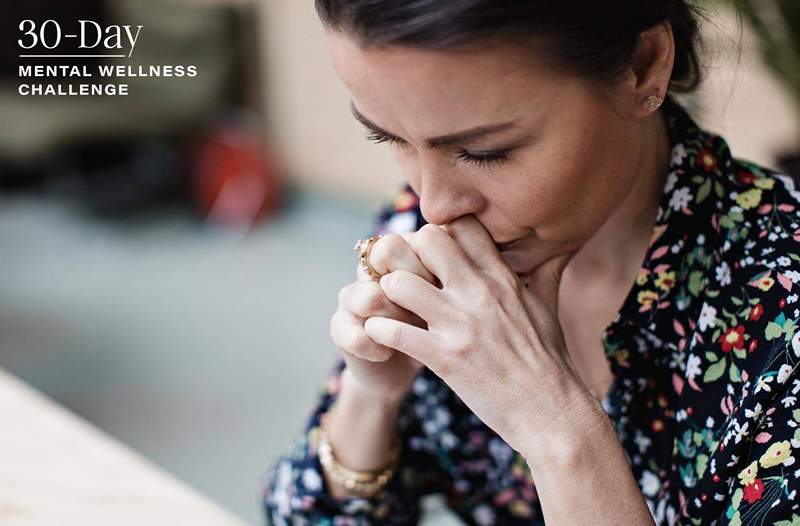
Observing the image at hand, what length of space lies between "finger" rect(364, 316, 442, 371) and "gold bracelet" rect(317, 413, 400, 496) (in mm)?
280

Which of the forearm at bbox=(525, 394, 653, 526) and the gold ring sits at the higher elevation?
the gold ring

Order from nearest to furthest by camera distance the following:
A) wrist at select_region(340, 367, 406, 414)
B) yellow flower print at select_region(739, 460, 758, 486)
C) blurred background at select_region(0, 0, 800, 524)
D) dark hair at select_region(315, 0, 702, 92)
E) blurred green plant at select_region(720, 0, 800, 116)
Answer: dark hair at select_region(315, 0, 702, 92) → yellow flower print at select_region(739, 460, 758, 486) → wrist at select_region(340, 367, 406, 414) → blurred green plant at select_region(720, 0, 800, 116) → blurred background at select_region(0, 0, 800, 524)

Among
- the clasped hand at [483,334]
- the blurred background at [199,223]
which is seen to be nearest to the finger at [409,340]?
the clasped hand at [483,334]

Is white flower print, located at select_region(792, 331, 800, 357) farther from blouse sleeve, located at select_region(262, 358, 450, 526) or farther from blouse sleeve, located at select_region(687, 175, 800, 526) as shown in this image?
blouse sleeve, located at select_region(262, 358, 450, 526)

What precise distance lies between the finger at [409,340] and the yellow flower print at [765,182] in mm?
397

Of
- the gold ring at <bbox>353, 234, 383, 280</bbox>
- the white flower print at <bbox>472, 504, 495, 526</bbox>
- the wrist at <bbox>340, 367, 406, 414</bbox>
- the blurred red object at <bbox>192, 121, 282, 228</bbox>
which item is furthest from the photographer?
the blurred red object at <bbox>192, 121, 282, 228</bbox>

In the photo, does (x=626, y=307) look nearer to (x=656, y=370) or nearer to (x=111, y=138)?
(x=656, y=370)

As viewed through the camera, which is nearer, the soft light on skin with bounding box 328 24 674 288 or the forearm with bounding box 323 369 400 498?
the soft light on skin with bounding box 328 24 674 288

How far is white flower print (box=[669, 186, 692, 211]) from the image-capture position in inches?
40.8

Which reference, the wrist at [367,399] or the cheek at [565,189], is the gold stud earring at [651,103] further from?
the wrist at [367,399]

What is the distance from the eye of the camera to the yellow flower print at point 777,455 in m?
0.88

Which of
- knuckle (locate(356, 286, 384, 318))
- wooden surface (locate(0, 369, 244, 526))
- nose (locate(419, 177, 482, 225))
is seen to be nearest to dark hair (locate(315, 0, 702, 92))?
nose (locate(419, 177, 482, 225))

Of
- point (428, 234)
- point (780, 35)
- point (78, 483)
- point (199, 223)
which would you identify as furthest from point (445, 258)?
point (199, 223)

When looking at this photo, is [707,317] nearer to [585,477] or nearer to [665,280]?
[665,280]
